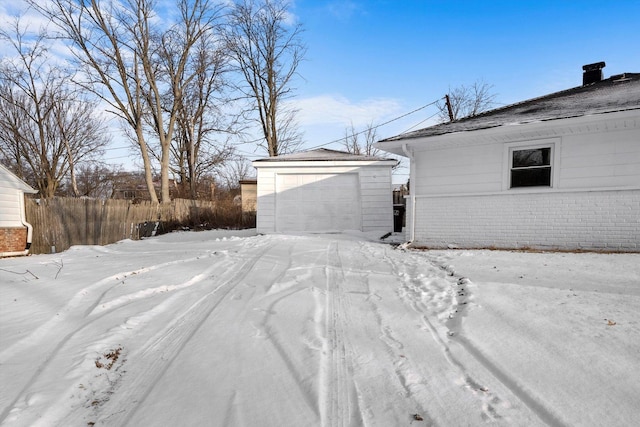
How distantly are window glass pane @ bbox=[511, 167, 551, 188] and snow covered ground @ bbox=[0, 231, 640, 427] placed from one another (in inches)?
115

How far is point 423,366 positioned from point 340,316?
1163 mm

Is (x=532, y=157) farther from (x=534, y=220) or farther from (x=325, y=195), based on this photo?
(x=325, y=195)

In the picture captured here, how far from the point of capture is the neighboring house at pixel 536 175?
21.3 feet

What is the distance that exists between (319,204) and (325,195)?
1.28 feet

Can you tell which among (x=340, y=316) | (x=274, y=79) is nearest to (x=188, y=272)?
(x=340, y=316)

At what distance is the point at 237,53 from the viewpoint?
21703 millimetres

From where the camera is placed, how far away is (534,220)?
726 centimetres

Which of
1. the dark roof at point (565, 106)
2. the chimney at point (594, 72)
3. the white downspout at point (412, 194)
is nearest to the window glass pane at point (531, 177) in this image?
the dark roof at point (565, 106)

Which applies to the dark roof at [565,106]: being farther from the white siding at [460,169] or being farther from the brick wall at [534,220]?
the brick wall at [534,220]

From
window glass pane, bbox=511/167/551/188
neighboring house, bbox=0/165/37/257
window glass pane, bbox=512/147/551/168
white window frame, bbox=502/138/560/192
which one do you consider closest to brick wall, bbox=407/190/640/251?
white window frame, bbox=502/138/560/192

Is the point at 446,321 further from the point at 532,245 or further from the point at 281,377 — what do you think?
the point at 532,245

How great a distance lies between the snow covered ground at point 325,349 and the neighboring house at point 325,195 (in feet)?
20.9

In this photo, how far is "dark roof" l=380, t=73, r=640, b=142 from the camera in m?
6.53

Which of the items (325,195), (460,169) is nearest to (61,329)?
(460,169)
